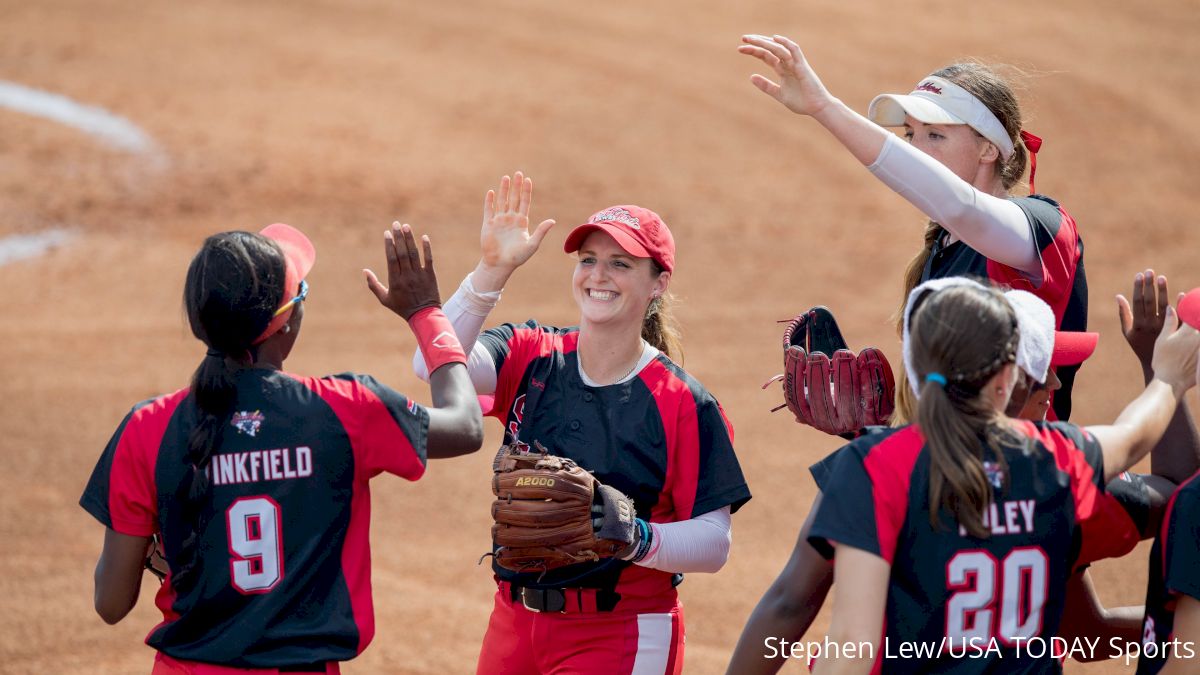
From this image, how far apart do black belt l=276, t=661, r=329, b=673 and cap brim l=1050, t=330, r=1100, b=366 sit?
2.11m

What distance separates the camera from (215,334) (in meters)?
3.11

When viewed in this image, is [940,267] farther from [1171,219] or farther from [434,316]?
[1171,219]

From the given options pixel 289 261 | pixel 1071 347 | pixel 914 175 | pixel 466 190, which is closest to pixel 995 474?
pixel 1071 347

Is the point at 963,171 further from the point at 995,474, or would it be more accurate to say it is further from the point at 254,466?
the point at 254,466

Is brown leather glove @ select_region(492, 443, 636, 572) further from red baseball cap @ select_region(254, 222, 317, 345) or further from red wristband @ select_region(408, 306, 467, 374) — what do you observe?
red baseball cap @ select_region(254, 222, 317, 345)

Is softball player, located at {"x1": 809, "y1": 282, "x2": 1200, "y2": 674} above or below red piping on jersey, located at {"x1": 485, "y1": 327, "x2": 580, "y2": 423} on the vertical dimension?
below

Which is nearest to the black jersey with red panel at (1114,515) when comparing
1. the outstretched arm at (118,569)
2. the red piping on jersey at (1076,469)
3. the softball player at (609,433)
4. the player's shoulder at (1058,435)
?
the red piping on jersey at (1076,469)

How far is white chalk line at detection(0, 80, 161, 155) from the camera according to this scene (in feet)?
43.2

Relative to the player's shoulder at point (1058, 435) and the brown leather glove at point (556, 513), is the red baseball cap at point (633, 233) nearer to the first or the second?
the brown leather glove at point (556, 513)

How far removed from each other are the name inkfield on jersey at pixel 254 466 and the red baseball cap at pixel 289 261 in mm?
299

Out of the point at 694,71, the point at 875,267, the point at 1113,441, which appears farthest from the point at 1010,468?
the point at 694,71

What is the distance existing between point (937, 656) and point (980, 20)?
15.4 meters

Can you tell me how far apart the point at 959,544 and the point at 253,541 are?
165 centimetres

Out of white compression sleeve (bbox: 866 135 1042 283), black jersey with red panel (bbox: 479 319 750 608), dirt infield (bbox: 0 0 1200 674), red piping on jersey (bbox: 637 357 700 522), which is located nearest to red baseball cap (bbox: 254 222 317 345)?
black jersey with red panel (bbox: 479 319 750 608)
